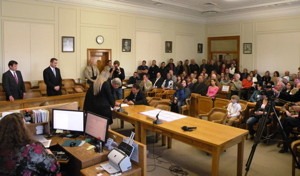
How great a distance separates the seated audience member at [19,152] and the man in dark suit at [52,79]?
5.00 meters

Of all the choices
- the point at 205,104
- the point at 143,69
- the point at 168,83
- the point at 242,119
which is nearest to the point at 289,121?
the point at 242,119

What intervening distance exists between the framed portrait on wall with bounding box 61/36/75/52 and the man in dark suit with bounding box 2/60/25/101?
235 cm

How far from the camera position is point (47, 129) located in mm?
3748

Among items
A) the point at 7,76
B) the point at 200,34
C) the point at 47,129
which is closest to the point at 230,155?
the point at 47,129

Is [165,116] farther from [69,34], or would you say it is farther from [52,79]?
[69,34]

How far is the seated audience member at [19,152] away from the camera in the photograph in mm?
2084

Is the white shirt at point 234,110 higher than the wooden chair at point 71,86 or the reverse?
the reverse

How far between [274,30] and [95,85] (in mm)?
9346

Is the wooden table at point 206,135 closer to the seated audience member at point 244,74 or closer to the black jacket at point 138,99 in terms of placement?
the black jacket at point 138,99

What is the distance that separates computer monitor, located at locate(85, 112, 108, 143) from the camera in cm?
316

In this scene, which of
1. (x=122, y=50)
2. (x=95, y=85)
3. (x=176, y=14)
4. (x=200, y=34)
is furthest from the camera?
(x=200, y=34)

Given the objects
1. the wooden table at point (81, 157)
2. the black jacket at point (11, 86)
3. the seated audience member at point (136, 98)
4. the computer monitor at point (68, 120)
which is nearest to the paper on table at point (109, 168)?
the wooden table at point (81, 157)

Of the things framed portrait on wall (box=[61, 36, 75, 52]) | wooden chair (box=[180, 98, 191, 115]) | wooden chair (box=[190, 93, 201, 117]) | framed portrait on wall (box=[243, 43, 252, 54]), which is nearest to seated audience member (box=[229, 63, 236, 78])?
framed portrait on wall (box=[243, 43, 252, 54])

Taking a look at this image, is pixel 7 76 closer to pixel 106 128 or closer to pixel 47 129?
pixel 47 129
